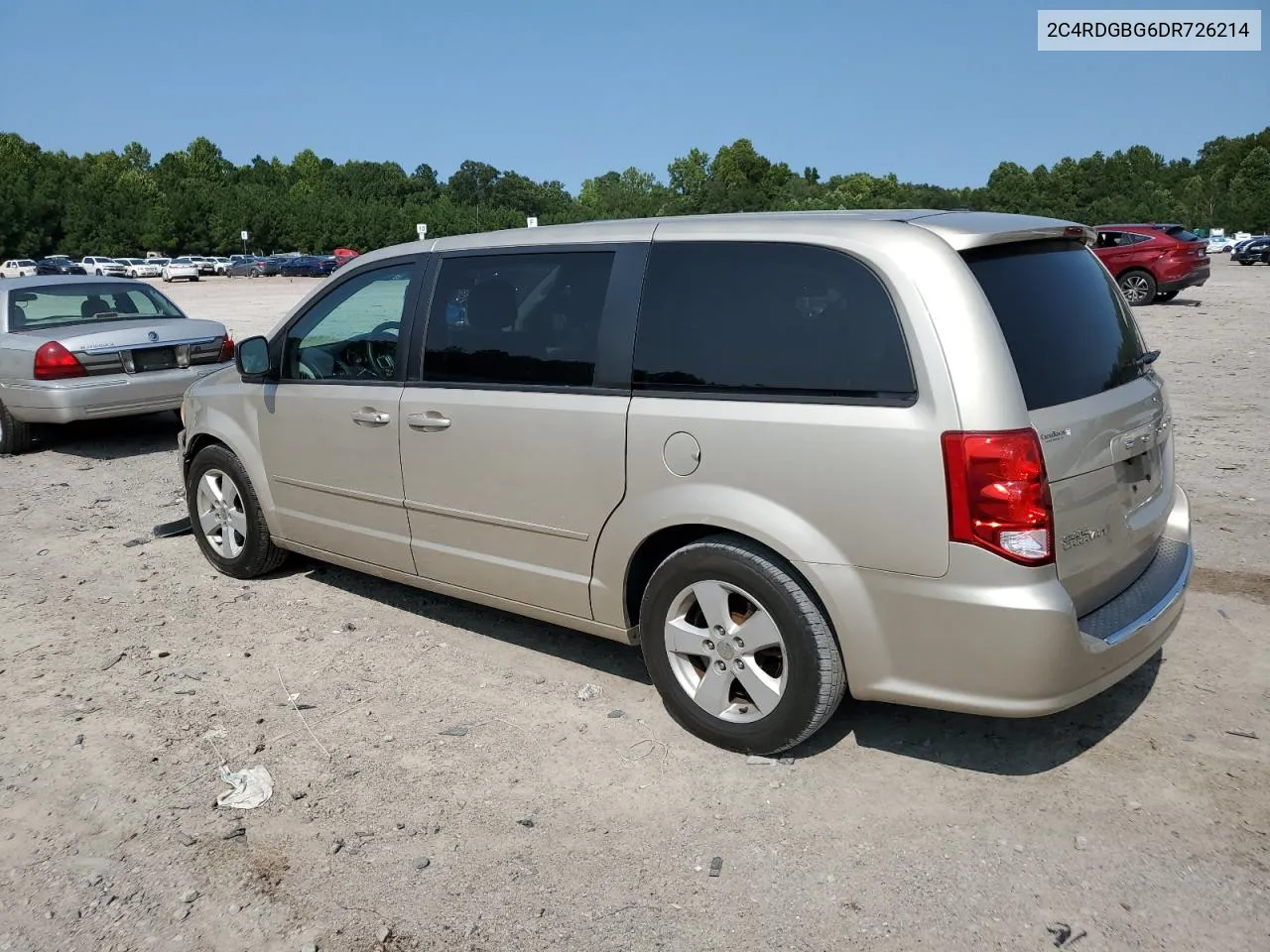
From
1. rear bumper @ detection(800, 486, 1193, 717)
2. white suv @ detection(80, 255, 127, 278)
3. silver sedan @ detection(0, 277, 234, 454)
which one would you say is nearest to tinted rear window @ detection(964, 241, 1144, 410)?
rear bumper @ detection(800, 486, 1193, 717)

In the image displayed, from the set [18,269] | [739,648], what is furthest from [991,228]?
[18,269]

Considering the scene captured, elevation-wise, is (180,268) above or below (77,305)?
above

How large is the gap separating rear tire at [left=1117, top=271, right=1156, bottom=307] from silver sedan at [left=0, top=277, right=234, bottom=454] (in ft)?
Result: 63.4

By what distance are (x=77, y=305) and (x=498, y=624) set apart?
23.2 ft

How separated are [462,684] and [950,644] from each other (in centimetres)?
217

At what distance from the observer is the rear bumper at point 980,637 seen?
3207mm

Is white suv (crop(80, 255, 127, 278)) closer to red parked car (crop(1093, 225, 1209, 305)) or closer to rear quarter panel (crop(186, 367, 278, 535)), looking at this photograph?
red parked car (crop(1093, 225, 1209, 305))

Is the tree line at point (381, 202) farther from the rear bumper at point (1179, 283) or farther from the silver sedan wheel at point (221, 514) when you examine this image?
the silver sedan wheel at point (221, 514)

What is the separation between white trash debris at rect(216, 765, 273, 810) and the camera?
364 cm

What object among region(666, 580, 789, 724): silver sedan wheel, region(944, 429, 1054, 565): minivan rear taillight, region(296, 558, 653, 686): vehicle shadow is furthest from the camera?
region(296, 558, 653, 686): vehicle shadow

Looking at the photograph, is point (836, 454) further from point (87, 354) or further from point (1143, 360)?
point (87, 354)

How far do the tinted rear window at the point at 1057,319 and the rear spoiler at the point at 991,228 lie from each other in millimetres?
35

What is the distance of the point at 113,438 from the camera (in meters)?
10.6

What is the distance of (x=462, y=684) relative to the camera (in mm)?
4574
